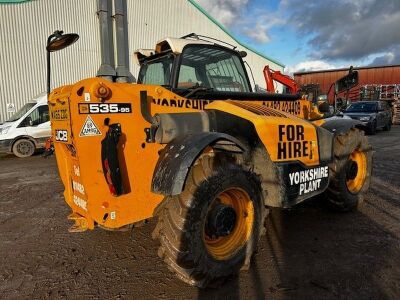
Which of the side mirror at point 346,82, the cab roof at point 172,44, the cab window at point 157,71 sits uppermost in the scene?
the cab roof at point 172,44

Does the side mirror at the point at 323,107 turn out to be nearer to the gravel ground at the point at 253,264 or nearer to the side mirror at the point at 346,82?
the side mirror at the point at 346,82

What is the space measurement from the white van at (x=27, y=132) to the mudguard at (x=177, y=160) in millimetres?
10594

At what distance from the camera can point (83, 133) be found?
2.92 m

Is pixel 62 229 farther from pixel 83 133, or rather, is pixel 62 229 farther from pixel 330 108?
pixel 330 108

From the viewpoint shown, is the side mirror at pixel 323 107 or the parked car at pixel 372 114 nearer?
the side mirror at pixel 323 107

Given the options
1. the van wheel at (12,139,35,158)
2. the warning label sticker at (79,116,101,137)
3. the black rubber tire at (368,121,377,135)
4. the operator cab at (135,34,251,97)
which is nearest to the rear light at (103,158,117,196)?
the warning label sticker at (79,116,101,137)

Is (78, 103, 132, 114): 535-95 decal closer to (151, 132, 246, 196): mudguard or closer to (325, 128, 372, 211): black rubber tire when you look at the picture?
(151, 132, 246, 196): mudguard

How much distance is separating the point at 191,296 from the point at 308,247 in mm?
1583

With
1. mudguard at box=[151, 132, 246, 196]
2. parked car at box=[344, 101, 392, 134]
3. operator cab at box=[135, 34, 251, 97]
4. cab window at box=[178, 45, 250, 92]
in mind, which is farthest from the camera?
parked car at box=[344, 101, 392, 134]

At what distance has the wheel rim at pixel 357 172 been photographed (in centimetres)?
521

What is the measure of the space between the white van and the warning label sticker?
34.0 ft

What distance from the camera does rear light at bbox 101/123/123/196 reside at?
9.50 ft

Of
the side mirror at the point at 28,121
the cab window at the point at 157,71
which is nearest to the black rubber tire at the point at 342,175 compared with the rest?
the cab window at the point at 157,71

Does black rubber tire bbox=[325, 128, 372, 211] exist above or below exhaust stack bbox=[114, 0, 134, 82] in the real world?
below
